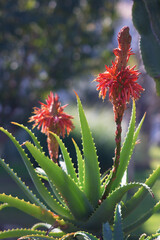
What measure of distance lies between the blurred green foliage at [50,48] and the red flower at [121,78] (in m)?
6.40

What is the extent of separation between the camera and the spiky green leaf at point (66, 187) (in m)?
1.88

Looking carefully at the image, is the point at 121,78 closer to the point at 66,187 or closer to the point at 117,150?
the point at 117,150

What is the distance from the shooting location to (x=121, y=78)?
179 centimetres

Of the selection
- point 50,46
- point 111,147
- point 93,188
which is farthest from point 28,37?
point 93,188

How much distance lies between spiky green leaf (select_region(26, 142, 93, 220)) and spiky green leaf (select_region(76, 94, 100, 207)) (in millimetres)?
73

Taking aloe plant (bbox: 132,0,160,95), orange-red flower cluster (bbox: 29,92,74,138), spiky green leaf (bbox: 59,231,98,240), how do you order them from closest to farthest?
spiky green leaf (bbox: 59,231,98,240) → orange-red flower cluster (bbox: 29,92,74,138) → aloe plant (bbox: 132,0,160,95)

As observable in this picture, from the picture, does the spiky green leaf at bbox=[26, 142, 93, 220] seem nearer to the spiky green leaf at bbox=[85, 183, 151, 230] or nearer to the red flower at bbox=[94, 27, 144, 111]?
the spiky green leaf at bbox=[85, 183, 151, 230]

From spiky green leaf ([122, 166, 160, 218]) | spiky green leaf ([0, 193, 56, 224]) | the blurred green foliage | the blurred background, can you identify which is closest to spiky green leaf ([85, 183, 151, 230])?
spiky green leaf ([122, 166, 160, 218])

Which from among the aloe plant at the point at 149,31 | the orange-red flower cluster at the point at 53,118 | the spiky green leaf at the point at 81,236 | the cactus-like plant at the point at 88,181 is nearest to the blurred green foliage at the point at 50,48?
the aloe plant at the point at 149,31

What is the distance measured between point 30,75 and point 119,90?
7.66 m

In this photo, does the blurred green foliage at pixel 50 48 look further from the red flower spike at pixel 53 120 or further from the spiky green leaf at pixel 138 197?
the spiky green leaf at pixel 138 197

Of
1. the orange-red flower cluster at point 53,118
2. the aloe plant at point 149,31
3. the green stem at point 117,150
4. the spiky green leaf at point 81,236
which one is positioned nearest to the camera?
the spiky green leaf at point 81,236

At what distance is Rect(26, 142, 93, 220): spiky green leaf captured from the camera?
1875 millimetres

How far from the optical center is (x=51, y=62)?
28.5ft
